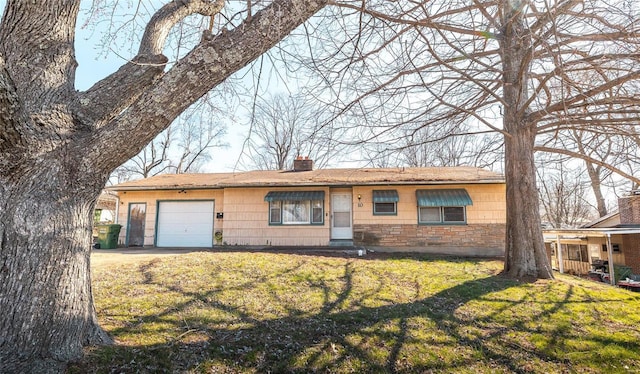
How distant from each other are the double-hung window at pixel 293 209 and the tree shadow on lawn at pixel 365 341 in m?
6.81

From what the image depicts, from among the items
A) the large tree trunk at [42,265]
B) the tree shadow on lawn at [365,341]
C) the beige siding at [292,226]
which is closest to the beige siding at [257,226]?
the beige siding at [292,226]

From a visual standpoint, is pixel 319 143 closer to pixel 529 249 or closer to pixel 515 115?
pixel 515 115

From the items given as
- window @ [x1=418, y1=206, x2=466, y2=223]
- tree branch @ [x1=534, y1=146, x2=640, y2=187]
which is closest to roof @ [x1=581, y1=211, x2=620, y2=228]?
window @ [x1=418, y1=206, x2=466, y2=223]

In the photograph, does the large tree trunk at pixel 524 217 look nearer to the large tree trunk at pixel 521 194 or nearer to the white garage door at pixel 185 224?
the large tree trunk at pixel 521 194

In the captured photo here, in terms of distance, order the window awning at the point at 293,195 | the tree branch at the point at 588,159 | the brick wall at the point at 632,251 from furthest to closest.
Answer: the brick wall at the point at 632,251, the window awning at the point at 293,195, the tree branch at the point at 588,159

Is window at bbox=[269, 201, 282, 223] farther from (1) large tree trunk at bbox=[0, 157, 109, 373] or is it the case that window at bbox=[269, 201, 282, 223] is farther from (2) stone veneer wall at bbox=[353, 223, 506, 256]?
(1) large tree trunk at bbox=[0, 157, 109, 373]

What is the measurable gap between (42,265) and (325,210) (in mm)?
9970

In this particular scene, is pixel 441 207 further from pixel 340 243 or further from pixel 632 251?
pixel 632 251

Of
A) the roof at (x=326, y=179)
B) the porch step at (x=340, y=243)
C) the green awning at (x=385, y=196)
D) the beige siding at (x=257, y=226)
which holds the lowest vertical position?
the porch step at (x=340, y=243)

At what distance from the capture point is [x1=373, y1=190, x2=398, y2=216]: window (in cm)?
1177

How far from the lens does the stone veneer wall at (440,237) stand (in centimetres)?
1141

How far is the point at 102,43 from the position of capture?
415 centimetres

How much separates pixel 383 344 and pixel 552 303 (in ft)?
12.4

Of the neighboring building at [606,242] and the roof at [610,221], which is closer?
the neighboring building at [606,242]
